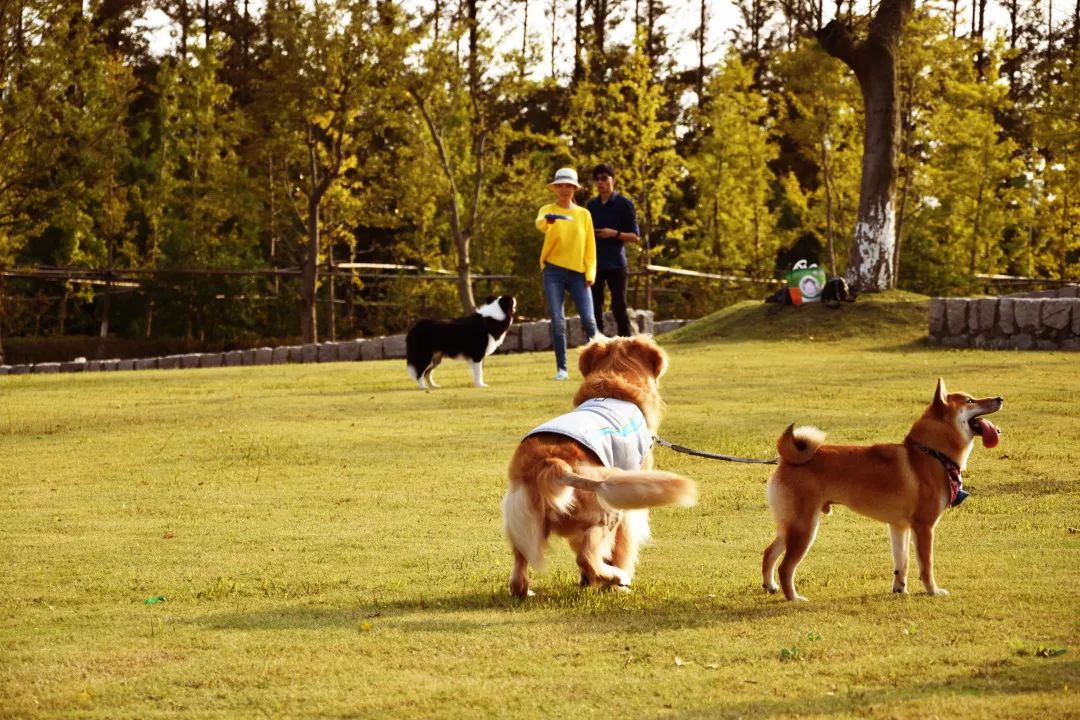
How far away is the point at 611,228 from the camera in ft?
52.1

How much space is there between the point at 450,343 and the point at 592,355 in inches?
384

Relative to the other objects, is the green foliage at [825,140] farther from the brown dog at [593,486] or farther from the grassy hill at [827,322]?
the brown dog at [593,486]

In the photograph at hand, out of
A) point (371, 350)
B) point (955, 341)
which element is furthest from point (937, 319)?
point (371, 350)

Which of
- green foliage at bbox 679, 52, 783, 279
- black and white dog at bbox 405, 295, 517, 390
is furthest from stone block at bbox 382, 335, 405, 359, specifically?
green foliage at bbox 679, 52, 783, 279

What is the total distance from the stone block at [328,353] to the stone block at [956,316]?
12.3 m


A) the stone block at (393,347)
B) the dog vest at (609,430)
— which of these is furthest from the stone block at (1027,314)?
the dog vest at (609,430)

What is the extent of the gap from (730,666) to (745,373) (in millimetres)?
11885

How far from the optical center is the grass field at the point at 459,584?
442 cm

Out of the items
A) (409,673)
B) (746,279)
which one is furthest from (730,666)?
(746,279)

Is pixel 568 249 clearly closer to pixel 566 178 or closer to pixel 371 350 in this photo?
pixel 566 178

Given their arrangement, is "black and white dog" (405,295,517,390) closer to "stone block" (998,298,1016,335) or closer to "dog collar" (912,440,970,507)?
"stone block" (998,298,1016,335)

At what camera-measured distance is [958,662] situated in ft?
15.5

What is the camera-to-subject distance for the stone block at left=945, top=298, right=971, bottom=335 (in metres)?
Answer: 19.4

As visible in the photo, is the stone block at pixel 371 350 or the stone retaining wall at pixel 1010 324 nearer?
the stone retaining wall at pixel 1010 324
